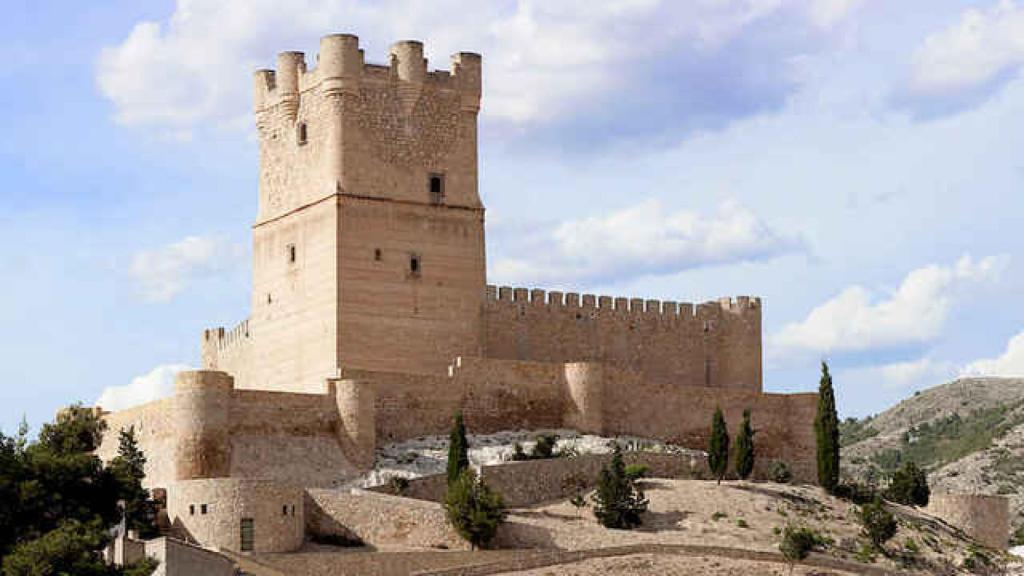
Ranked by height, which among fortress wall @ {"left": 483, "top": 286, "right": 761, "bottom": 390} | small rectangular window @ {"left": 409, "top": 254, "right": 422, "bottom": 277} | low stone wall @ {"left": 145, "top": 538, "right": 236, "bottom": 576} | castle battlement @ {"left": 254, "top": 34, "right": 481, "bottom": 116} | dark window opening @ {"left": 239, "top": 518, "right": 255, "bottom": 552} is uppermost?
castle battlement @ {"left": 254, "top": 34, "right": 481, "bottom": 116}

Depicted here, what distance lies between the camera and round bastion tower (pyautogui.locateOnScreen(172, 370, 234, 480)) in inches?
1890

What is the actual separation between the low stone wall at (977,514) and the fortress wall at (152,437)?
19.0 meters

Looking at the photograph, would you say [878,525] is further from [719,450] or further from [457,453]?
[457,453]

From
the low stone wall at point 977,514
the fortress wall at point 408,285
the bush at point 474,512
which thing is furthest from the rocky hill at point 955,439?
the bush at point 474,512

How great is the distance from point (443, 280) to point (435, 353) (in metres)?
1.76

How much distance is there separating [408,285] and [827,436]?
33.5 ft

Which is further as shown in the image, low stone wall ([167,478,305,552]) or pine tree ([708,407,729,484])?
pine tree ([708,407,729,484])

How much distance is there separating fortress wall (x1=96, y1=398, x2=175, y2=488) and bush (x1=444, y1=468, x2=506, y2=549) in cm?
597

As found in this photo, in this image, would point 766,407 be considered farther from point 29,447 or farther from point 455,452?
point 29,447

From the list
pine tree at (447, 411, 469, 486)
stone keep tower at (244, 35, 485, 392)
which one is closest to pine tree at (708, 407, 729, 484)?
stone keep tower at (244, 35, 485, 392)

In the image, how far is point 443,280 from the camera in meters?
54.3

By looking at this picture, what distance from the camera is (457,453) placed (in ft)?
159

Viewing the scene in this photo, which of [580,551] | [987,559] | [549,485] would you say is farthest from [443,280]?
[987,559]

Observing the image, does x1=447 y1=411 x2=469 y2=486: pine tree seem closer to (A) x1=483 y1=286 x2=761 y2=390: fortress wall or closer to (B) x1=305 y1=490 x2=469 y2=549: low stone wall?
(B) x1=305 y1=490 x2=469 y2=549: low stone wall
